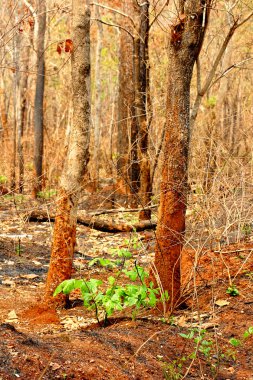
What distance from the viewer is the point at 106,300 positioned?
5.30 metres

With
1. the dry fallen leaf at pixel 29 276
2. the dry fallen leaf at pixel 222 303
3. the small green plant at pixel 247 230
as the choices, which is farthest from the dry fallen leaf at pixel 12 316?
the small green plant at pixel 247 230

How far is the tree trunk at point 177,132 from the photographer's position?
590 centimetres

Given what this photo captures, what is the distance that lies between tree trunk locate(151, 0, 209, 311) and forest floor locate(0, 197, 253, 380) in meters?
0.27

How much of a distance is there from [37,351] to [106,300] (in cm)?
107

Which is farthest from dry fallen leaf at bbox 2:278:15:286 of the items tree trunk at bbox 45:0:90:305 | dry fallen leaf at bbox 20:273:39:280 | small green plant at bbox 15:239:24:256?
tree trunk at bbox 45:0:90:305

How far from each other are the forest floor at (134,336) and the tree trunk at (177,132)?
27 cm

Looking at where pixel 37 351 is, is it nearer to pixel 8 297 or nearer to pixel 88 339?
pixel 88 339

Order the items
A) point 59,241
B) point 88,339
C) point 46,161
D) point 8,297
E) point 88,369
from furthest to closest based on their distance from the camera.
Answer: point 46,161, point 8,297, point 59,241, point 88,339, point 88,369

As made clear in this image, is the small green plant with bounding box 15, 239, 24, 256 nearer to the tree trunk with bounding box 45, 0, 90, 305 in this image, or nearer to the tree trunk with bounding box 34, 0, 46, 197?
the tree trunk with bounding box 45, 0, 90, 305

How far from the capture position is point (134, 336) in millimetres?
5254

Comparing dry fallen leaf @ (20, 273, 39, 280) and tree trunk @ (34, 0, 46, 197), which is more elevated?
tree trunk @ (34, 0, 46, 197)

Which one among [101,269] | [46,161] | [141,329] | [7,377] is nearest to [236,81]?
[46,161]

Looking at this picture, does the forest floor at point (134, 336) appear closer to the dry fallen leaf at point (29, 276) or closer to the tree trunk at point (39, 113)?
the dry fallen leaf at point (29, 276)

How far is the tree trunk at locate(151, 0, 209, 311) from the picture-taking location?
19.4ft
